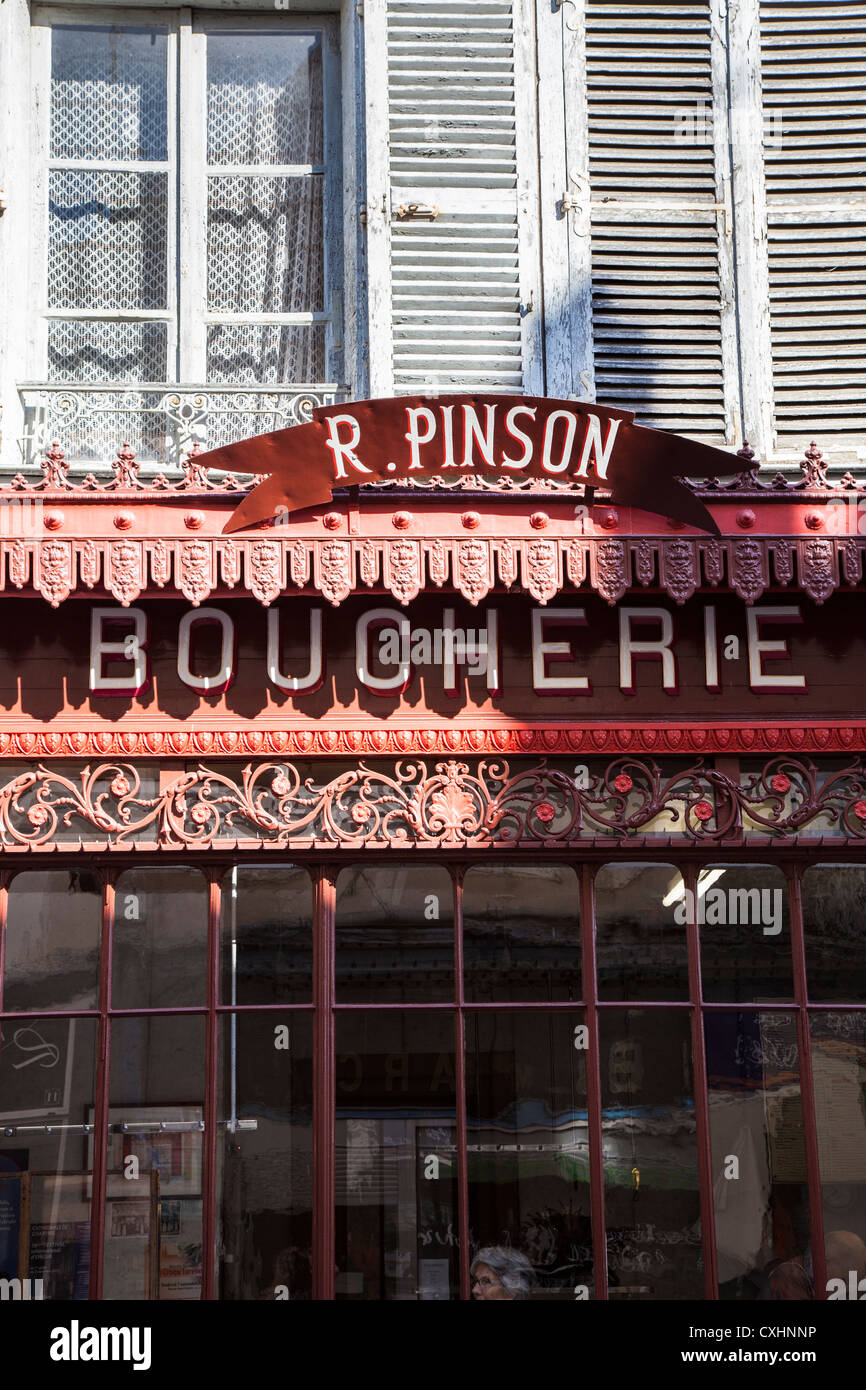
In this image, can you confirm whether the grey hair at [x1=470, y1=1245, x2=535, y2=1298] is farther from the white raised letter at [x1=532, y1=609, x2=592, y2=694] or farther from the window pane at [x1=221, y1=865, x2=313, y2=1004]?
the white raised letter at [x1=532, y1=609, x2=592, y2=694]

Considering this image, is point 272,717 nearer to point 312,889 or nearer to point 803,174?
point 312,889

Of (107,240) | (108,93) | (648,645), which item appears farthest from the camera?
(108,93)

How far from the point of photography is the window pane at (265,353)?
9164 millimetres

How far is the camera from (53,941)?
7.93m

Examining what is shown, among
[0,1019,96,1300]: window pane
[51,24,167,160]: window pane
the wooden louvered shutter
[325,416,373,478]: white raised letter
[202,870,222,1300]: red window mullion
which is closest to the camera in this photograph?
[202,870,222,1300]: red window mullion

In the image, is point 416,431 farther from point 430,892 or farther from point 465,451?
point 430,892

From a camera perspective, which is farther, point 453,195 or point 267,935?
point 453,195

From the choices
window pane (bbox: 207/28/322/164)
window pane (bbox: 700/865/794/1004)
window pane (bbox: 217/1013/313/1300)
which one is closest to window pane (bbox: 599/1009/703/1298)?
window pane (bbox: 700/865/794/1004)

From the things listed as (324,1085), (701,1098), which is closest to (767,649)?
(701,1098)

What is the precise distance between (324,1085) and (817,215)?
17.1 feet

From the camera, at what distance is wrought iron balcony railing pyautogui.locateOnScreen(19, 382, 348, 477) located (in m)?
8.84

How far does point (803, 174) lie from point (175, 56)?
3467mm

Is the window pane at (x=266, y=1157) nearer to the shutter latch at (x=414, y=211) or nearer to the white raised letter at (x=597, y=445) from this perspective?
the white raised letter at (x=597, y=445)

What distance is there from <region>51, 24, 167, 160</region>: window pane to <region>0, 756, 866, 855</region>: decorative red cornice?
3600mm
